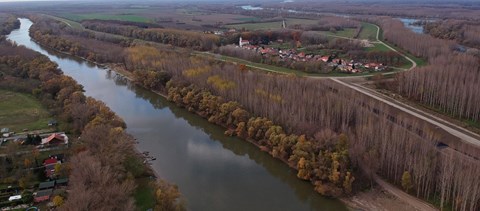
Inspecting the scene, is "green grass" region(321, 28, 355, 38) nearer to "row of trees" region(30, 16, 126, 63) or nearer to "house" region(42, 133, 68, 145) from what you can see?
"row of trees" region(30, 16, 126, 63)

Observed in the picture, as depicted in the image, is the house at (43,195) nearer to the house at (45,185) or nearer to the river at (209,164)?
the house at (45,185)

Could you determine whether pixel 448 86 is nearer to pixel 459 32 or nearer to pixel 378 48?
pixel 378 48

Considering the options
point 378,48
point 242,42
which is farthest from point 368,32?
point 242,42

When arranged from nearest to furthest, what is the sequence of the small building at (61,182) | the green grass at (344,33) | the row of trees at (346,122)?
the row of trees at (346,122)
the small building at (61,182)
the green grass at (344,33)

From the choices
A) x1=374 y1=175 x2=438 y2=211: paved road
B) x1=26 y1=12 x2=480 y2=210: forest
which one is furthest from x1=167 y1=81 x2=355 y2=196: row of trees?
x1=374 y1=175 x2=438 y2=211: paved road

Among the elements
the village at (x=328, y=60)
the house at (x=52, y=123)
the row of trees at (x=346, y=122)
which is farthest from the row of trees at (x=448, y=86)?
the house at (x=52, y=123)

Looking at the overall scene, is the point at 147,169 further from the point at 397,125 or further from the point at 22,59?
the point at 22,59
